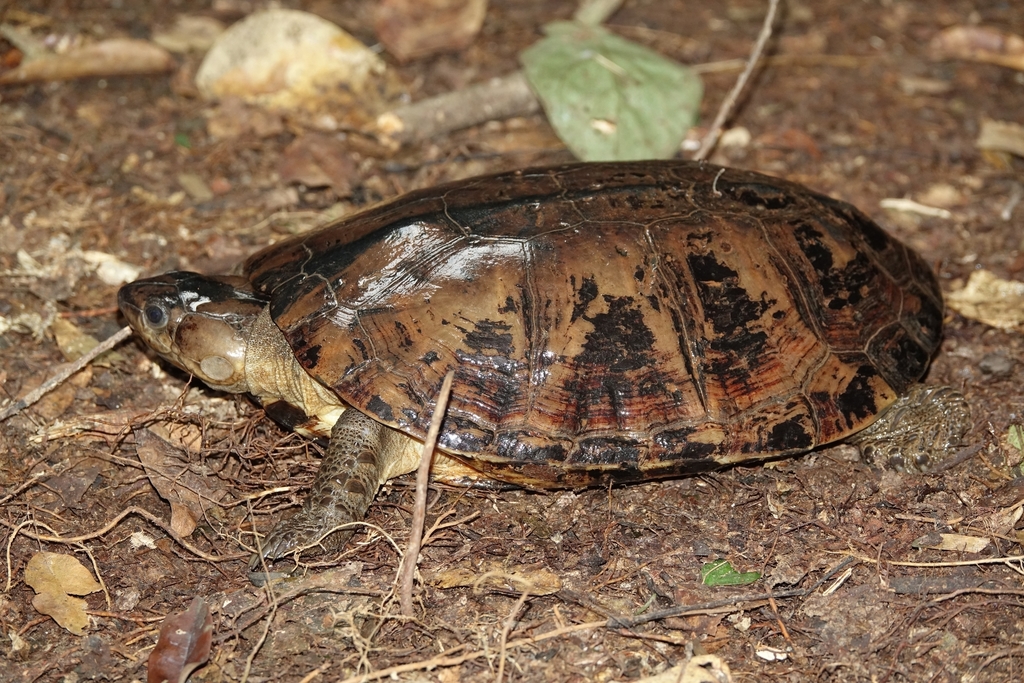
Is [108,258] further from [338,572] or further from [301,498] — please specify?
[338,572]

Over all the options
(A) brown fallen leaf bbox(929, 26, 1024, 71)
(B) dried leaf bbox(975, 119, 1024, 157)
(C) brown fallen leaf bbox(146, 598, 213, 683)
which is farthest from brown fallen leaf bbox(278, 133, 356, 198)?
(A) brown fallen leaf bbox(929, 26, 1024, 71)

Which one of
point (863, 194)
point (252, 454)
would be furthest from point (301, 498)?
point (863, 194)

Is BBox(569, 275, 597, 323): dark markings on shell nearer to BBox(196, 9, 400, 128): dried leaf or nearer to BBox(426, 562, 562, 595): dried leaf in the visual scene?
BBox(426, 562, 562, 595): dried leaf

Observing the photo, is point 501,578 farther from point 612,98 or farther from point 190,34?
point 190,34

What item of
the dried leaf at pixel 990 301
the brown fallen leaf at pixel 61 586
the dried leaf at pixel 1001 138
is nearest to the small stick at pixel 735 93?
the dried leaf at pixel 990 301

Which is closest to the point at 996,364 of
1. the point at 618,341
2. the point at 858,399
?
the point at 858,399
